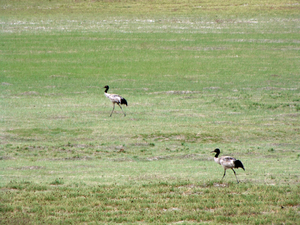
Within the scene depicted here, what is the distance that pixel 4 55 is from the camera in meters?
46.1

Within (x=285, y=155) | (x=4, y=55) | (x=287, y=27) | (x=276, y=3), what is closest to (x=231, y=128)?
(x=285, y=155)

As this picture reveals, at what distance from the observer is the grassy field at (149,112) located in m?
11.9

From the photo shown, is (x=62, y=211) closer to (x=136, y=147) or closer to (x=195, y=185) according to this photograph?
(x=195, y=185)

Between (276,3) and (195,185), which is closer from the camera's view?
(195,185)

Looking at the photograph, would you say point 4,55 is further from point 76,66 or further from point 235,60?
point 235,60

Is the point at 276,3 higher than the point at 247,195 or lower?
higher

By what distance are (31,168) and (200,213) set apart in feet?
23.1

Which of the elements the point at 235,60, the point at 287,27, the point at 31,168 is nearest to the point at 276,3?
the point at 287,27

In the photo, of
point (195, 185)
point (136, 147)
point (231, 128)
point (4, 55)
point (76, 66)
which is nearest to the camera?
point (195, 185)

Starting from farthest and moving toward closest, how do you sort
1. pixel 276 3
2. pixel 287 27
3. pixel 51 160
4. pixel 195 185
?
1. pixel 276 3
2. pixel 287 27
3. pixel 51 160
4. pixel 195 185

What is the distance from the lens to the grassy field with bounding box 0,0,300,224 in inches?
470

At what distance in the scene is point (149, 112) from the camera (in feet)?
86.8

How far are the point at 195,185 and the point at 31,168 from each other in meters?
5.90

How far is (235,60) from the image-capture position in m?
44.8
